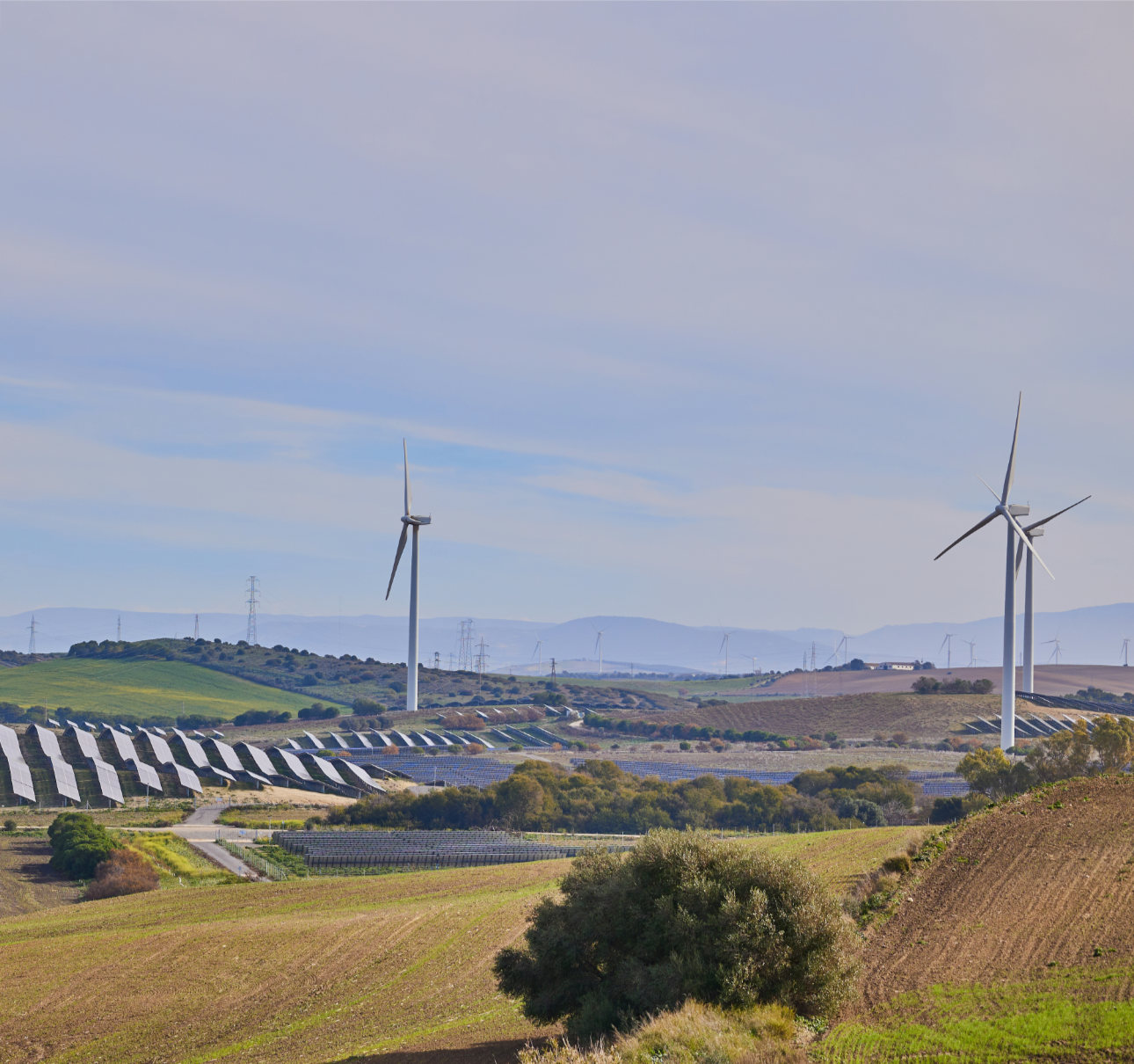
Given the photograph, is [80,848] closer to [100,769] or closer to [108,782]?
[108,782]

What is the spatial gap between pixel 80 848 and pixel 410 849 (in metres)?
18.5

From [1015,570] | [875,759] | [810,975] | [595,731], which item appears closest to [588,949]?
[810,975]

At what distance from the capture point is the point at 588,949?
84.1ft

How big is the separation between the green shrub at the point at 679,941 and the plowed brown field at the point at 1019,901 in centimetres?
203

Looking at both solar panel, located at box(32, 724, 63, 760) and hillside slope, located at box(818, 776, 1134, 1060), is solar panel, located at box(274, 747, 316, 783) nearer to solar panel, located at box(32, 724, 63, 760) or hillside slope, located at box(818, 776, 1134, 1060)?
solar panel, located at box(32, 724, 63, 760)

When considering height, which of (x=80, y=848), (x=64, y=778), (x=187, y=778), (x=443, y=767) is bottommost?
(x=443, y=767)

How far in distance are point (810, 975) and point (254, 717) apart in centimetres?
17225

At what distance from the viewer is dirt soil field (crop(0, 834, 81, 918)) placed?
5538 centimetres

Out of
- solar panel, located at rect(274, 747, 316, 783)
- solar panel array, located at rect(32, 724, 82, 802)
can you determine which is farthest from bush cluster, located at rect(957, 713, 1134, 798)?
solar panel array, located at rect(32, 724, 82, 802)

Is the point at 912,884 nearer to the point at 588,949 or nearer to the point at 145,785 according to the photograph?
the point at 588,949

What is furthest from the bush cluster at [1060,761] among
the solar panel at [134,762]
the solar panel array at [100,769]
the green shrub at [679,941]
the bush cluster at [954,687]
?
Result: the bush cluster at [954,687]

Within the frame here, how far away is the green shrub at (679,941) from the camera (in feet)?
77.0

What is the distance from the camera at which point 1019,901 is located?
100 feet

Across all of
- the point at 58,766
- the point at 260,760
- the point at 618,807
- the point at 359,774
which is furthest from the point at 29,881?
the point at 260,760
